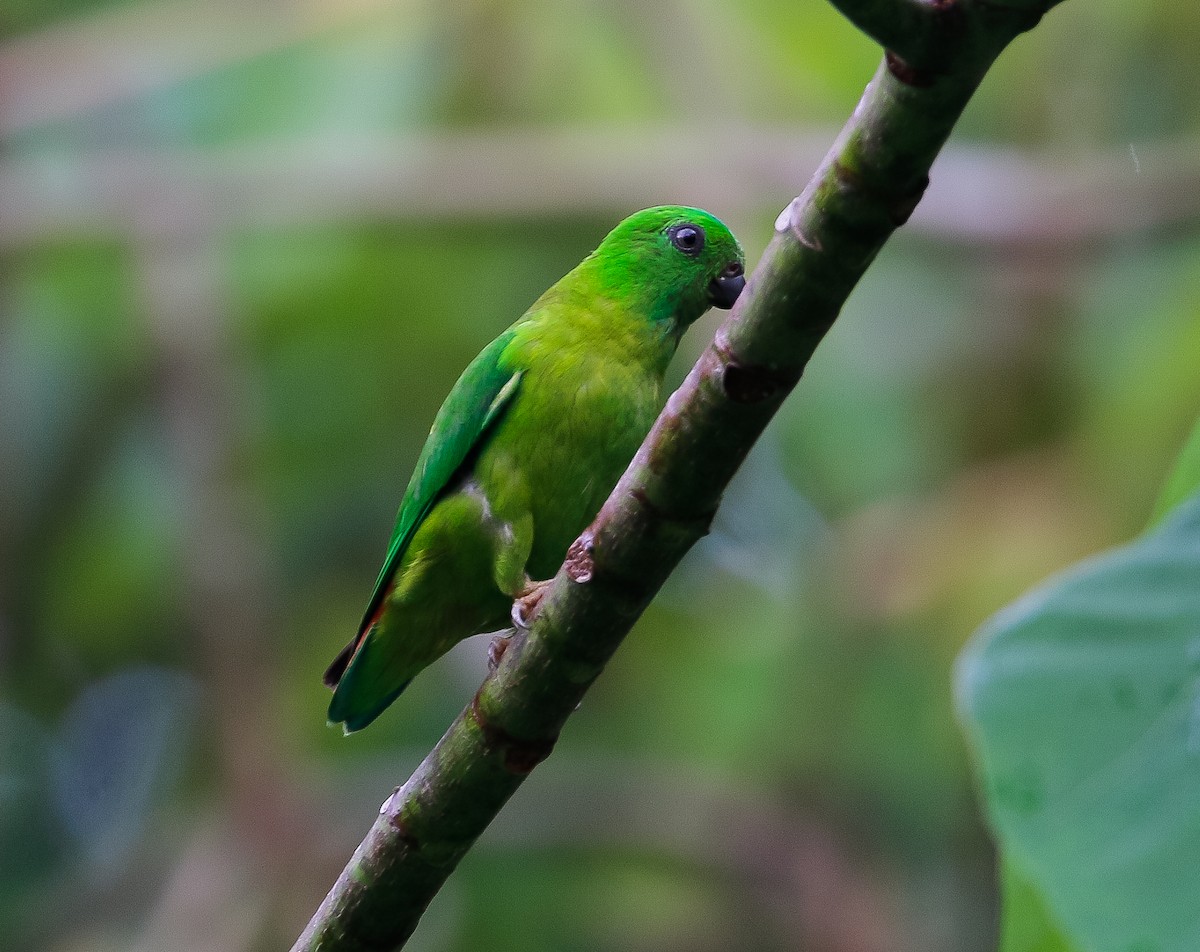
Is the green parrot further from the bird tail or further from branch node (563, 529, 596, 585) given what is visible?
branch node (563, 529, 596, 585)

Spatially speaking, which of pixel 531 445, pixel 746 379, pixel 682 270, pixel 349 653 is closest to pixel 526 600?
pixel 531 445

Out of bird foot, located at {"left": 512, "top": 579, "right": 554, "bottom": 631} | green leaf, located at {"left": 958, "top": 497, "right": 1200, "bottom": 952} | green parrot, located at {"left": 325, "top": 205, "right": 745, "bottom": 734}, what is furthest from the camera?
green parrot, located at {"left": 325, "top": 205, "right": 745, "bottom": 734}

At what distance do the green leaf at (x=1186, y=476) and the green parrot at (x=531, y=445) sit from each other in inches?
43.6

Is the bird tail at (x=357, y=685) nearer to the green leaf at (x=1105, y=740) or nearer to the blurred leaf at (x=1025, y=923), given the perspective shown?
the green leaf at (x=1105, y=740)

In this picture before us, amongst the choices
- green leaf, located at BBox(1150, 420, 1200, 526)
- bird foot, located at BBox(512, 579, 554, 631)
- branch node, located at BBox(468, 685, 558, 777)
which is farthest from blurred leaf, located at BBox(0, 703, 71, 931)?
green leaf, located at BBox(1150, 420, 1200, 526)

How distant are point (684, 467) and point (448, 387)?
6.29 meters

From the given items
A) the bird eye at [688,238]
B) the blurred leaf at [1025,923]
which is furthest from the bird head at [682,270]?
the blurred leaf at [1025,923]

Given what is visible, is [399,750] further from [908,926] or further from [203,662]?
[908,926]

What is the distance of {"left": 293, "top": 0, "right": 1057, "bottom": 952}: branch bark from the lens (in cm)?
153

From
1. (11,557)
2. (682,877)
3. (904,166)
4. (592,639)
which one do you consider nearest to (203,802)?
(11,557)

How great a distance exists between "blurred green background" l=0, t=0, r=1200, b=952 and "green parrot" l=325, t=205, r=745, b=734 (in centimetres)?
279

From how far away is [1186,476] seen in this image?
2.49 m

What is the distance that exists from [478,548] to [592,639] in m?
1.37

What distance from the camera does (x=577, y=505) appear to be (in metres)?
3.24
